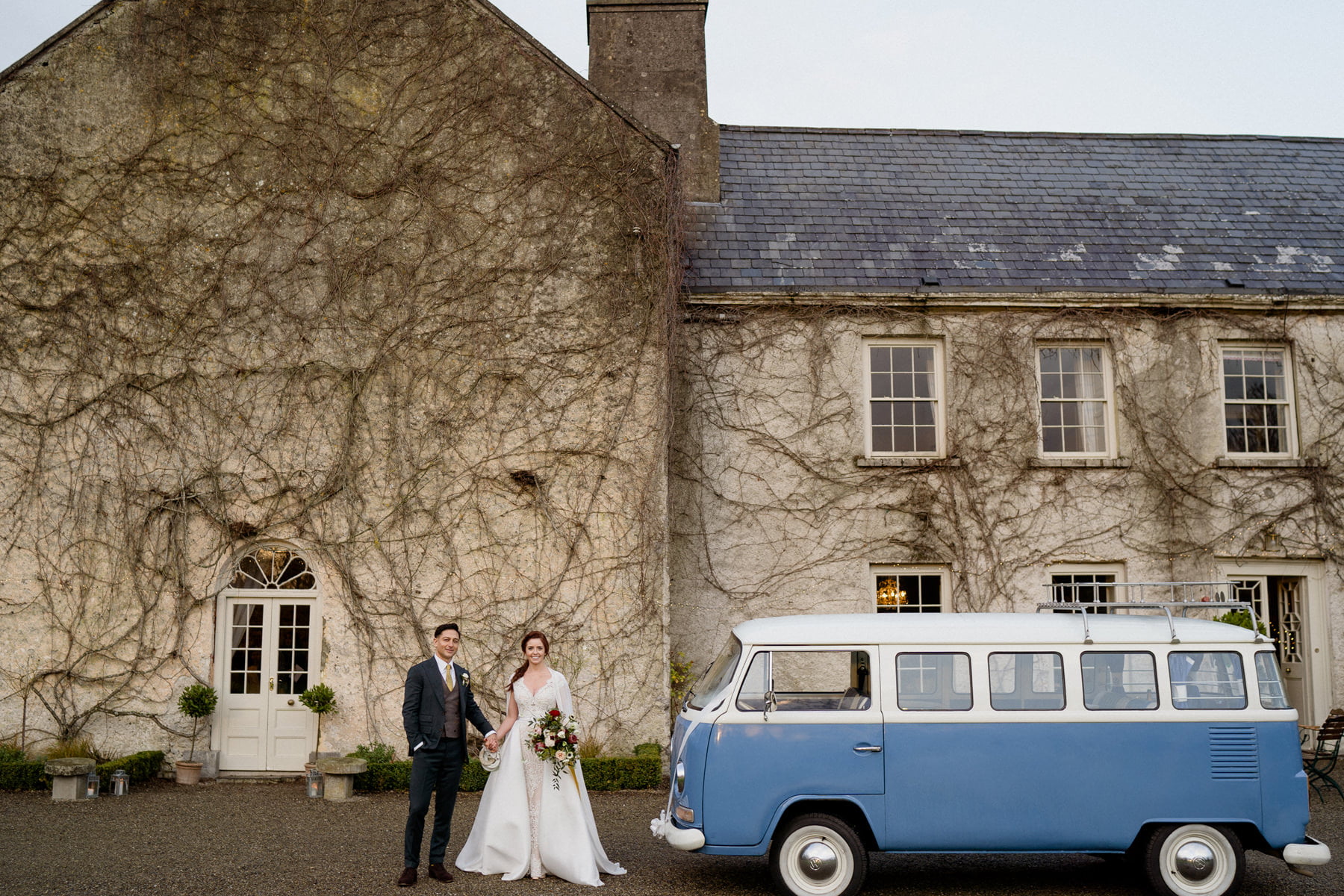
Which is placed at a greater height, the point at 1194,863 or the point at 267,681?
the point at 267,681

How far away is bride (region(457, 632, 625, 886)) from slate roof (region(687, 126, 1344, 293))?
7.37 meters

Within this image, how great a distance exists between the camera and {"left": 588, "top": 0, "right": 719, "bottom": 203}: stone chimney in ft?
55.0

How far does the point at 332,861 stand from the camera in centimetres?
892

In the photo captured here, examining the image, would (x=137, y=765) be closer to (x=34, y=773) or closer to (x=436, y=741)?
(x=34, y=773)

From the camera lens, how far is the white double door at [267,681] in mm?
12805

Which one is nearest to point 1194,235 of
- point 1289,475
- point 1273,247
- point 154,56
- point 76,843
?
point 1273,247

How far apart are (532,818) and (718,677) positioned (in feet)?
6.03

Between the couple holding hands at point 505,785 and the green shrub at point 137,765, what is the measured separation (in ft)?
17.2

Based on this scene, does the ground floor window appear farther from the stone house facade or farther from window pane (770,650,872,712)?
window pane (770,650,872,712)

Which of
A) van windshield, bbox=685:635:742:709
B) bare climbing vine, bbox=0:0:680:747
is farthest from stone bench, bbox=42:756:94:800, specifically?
van windshield, bbox=685:635:742:709

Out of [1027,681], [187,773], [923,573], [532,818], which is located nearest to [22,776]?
[187,773]

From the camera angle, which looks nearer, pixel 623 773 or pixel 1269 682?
pixel 1269 682

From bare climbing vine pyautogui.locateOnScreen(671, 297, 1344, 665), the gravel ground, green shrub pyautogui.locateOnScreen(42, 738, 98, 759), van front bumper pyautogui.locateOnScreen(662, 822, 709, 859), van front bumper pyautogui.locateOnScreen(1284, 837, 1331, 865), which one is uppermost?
bare climbing vine pyautogui.locateOnScreen(671, 297, 1344, 665)

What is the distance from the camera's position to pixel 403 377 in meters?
13.1
